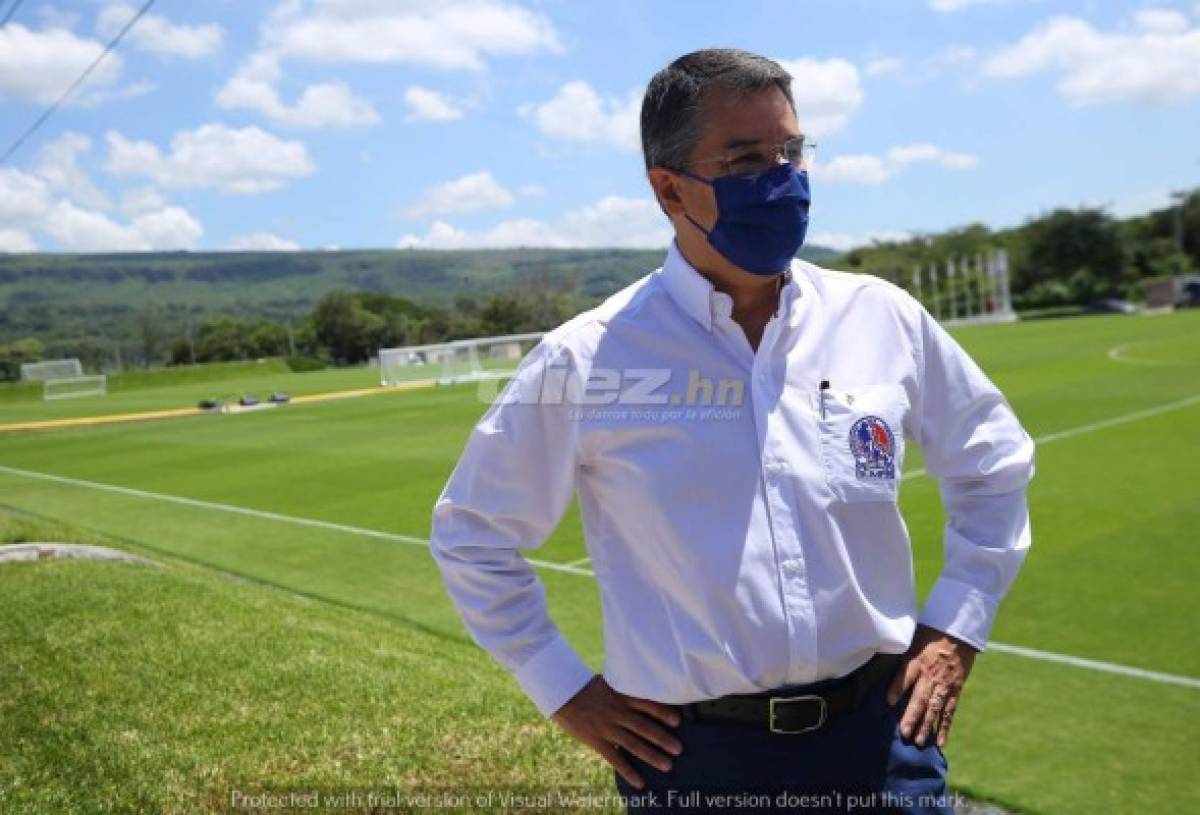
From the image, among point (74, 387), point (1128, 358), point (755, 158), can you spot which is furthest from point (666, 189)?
point (74, 387)

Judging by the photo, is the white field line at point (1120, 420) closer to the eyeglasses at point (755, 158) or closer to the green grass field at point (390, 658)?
the green grass field at point (390, 658)

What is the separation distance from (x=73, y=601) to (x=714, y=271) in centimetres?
605

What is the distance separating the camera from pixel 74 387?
6469cm

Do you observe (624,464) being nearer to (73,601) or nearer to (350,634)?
(350,634)

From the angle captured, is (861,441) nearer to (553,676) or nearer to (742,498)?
(742,498)

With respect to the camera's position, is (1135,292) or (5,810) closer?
Answer: (5,810)

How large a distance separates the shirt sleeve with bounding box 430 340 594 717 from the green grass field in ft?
6.98

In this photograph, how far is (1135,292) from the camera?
80.1 m

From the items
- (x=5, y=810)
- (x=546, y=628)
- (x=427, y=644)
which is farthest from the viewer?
(x=427, y=644)

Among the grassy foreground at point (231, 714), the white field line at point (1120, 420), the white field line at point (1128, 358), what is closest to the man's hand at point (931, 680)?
the grassy foreground at point (231, 714)

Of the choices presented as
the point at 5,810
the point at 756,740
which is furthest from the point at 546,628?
the point at 5,810

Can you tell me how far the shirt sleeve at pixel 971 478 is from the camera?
2564 mm

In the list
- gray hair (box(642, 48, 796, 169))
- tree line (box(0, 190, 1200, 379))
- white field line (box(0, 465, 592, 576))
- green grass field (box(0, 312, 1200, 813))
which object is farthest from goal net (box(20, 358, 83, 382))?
gray hair (box(642, 48, 796, 169))

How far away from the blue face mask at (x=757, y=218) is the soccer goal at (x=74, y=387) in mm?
63991
